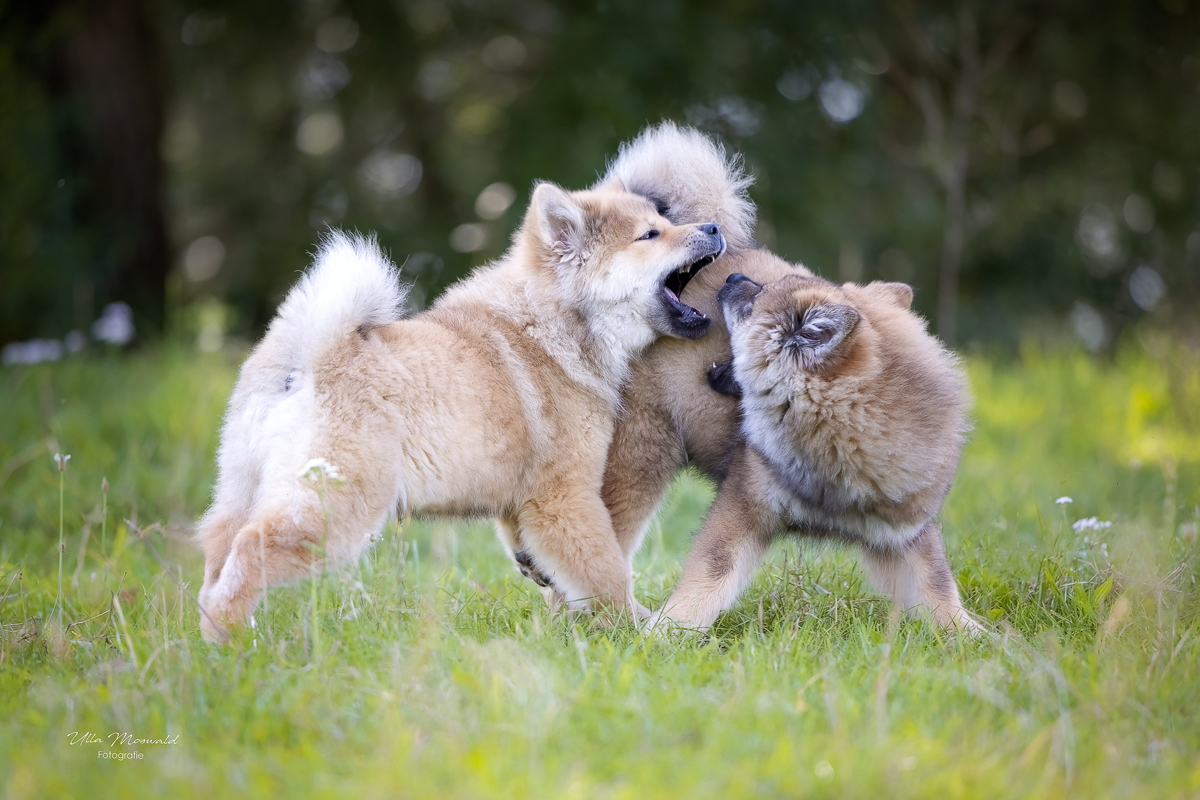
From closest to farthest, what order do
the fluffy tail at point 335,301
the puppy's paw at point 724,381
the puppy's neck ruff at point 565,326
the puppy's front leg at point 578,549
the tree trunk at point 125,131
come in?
the fluffy tail at point 335,301 < the puppy's front leg at point 578,549 < the puppy's paw at point 724,381 < the puppy's neck ruff at point 565,326 < the tree trunk at point 125,131

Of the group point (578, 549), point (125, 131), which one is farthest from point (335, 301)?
point (125, 131)

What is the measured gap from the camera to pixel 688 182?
432 centimetres

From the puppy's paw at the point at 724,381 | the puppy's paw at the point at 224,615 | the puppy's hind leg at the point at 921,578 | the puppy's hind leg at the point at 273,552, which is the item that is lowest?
the puppy's hind leg at the point at 921,578

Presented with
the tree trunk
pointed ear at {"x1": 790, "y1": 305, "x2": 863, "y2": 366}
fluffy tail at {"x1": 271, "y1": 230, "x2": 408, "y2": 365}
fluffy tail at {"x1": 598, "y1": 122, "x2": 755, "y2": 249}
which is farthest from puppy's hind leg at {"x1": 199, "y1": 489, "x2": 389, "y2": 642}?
the tree trunk

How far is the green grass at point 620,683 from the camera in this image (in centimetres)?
202

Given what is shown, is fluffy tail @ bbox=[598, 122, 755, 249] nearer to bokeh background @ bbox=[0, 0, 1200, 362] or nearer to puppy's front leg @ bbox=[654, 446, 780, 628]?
puppy's front leg @ bbox=[654, 446, 780, 628]

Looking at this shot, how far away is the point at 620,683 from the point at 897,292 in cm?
217

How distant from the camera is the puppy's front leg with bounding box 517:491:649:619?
3.44 m

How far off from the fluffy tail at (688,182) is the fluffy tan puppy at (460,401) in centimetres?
25

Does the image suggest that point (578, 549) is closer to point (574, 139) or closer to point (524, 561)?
point (524, 561)

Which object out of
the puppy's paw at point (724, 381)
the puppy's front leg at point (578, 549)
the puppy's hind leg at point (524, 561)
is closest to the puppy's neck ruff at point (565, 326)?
the puppy's paw at point (724, 381)

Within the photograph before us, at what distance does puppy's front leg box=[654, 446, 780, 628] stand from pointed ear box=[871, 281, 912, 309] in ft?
3.14

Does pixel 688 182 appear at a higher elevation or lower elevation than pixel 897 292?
higher

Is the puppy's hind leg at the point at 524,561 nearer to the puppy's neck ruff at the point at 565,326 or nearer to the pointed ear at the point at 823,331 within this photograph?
the puppy's neck ruff at the point at 565,326
